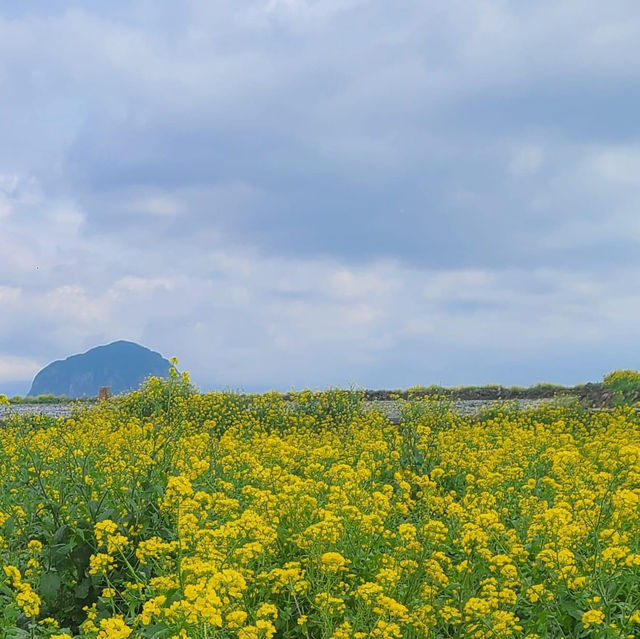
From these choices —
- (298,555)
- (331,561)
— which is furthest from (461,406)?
(331,561)

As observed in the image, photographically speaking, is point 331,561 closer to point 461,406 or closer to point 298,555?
point 298,555

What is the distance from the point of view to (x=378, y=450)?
26.2ft

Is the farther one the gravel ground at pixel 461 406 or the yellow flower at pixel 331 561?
the gravel ground at pixel 461 406

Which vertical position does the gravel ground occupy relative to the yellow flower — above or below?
above

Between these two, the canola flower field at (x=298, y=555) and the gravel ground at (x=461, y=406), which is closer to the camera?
the canola flower field at (x=298, y=555)

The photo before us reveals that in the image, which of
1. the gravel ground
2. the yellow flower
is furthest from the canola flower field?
the gravel ground

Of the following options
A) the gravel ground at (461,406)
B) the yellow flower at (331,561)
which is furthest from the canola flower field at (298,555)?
the gravel ground at (461,406)

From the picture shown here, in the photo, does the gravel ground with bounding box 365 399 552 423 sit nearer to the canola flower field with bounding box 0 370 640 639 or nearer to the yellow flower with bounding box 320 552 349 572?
the canola flower field with bounding box 0 370 640 639

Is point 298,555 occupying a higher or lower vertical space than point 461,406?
lower

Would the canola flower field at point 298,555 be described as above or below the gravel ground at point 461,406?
below

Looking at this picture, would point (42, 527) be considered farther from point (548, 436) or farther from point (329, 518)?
point (548, 436)

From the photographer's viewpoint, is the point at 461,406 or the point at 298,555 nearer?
the point at 298,555

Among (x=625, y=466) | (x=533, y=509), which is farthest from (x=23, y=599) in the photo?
(x=625, y=466)

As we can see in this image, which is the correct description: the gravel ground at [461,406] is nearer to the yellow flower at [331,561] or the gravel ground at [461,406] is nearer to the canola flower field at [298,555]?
the canola flower field at [298,555]
